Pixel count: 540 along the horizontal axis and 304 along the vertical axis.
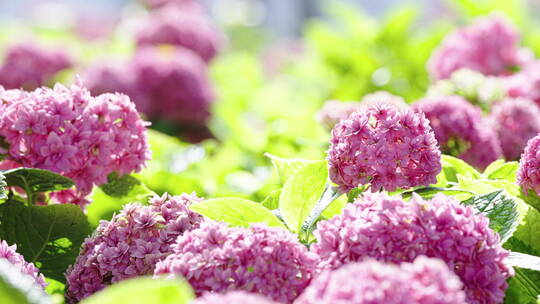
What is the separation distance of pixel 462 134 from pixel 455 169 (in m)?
0.27

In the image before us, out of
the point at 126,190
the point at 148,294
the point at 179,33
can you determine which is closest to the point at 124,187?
the point at 126,190

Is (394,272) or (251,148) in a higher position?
(251,148)

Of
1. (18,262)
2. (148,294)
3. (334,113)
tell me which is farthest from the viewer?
(334,113)

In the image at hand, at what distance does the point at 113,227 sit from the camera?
45.7 inches

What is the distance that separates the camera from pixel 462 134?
5.56ft

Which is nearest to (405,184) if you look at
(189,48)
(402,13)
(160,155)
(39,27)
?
(160,155)

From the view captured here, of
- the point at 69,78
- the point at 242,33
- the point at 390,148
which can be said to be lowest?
the point at 390,148

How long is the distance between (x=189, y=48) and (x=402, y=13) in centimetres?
107

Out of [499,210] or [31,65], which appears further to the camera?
[31,65]

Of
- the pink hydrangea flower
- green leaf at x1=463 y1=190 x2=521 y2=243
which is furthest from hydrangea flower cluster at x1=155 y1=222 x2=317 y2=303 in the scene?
the pink hydrangea flower

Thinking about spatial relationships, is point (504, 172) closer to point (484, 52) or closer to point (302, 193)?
point (302, 193)

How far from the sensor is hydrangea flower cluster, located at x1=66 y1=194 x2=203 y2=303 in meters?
1.10

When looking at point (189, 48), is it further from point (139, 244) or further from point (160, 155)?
point (139, 244)

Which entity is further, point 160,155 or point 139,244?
point 160,155
